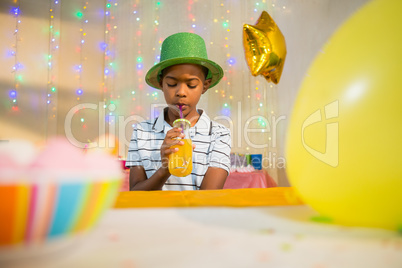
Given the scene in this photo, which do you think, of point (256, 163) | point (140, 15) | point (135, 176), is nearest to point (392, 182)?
point (135, 176)

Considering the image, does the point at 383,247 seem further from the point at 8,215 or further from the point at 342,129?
the point at 8,215

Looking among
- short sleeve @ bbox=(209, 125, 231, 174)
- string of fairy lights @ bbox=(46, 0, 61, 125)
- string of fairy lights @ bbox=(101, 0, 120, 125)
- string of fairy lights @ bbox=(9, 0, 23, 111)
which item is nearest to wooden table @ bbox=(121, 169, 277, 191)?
short sleeve @ bbox=(209, 125, 231, 174)

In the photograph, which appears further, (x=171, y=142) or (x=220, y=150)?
(x=220, y=150)

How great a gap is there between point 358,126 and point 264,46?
716 mm

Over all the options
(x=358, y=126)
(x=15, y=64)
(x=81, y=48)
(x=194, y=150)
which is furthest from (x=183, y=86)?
(x=15, y=64)

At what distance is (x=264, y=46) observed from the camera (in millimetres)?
975

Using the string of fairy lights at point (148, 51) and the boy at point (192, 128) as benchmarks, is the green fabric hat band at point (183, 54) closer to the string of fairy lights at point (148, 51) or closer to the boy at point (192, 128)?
the boy at point (192, 128)

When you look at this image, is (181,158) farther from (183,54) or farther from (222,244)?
(222,244)

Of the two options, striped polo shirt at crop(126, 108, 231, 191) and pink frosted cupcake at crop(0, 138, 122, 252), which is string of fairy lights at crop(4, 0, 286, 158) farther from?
pink frosted cupcake at crop(0, 138, 122, 252)

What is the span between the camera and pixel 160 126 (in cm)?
120

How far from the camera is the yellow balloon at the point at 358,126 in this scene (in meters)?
0.30

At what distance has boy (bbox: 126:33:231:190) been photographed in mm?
1098

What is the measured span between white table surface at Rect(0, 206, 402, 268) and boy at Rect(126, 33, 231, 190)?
0.70 m

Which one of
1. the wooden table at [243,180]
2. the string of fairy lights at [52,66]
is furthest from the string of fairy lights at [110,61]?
the wooden table at [243,180]
